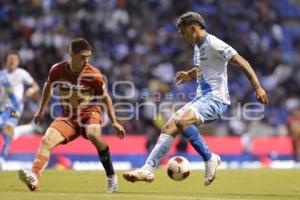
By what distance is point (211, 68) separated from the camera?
36.9 feet

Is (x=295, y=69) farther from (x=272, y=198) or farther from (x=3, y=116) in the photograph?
(x=272, y=198)

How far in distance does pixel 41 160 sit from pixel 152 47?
16.7 m

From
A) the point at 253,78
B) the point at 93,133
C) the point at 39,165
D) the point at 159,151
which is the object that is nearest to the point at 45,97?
the point at 93,133

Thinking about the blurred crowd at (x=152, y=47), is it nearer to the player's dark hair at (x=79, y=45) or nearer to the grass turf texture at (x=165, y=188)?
the grass turf texture at (x=165, y=188)

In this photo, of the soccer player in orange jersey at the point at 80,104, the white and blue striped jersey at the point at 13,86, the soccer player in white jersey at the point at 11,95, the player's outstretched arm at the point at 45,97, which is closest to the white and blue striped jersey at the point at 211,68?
the soccer player in orange jersey at the point at 80,104

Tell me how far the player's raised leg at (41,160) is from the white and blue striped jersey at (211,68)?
2.05 m

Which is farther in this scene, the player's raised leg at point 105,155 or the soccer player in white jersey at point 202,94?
the player's raised leg at point 105,155

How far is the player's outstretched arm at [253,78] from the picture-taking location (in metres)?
10.4

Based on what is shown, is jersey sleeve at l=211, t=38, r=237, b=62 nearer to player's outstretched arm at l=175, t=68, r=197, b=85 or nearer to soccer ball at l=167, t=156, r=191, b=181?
player's outstretched arm at l=175, t=68, r=197, b=85

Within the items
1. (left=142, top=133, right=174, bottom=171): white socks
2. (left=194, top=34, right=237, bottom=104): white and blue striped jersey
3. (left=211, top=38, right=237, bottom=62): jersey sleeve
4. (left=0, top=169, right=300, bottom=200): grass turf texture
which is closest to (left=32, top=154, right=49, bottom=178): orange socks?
(left=0, top=169, right=300, bottom=200): grass turf texture

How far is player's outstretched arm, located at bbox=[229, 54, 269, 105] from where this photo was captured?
409 inches

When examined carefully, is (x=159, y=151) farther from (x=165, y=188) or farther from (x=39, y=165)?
(x=39, y=165)

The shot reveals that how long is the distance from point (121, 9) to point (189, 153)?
6.98 metres

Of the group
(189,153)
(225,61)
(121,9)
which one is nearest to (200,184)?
(225,61)
